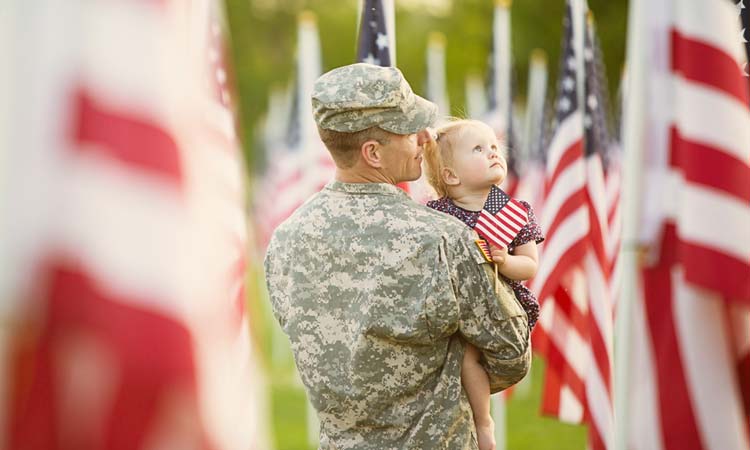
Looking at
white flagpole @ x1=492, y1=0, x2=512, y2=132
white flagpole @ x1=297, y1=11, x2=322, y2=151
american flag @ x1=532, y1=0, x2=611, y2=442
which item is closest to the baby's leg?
american flag @ x1=532, y1=0, x2=611, y2=442

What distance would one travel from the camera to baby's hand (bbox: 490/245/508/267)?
3777 millimetres

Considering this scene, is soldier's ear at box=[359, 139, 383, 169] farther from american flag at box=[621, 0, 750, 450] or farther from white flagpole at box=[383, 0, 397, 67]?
white flagpole at box=[383, 0, 397, 67]

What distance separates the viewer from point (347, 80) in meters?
3.79

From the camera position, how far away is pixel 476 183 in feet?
13.6

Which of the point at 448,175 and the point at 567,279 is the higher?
the point at 448,175

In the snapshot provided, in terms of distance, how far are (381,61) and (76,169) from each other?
12.7 ft

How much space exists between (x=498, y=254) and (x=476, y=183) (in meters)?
0.44

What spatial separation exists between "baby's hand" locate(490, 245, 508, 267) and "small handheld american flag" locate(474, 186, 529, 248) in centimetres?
2

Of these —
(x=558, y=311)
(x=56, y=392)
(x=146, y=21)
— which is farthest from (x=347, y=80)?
(x=558, y=311)

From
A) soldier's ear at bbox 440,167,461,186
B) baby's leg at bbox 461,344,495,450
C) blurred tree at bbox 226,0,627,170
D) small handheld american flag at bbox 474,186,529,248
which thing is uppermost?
soldier's ear at bbox 440,167,461,186

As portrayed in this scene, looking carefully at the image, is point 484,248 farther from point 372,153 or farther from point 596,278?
point 596,278

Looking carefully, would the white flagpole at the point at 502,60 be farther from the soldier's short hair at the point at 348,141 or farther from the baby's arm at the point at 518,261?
the soldier's short hair at the point at 348,141

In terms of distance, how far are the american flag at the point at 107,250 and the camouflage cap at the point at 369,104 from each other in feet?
4.14

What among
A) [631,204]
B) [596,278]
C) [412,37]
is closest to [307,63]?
[596,278]
